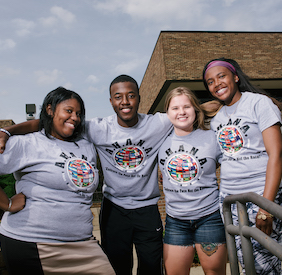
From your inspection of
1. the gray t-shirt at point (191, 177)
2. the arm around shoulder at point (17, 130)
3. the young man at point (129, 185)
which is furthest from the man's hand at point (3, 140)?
the gray t-shirt at point (191, 177)

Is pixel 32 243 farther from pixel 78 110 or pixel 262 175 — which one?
pixel 262 175

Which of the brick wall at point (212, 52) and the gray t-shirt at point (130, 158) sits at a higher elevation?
the brick wall at point (212, 52)

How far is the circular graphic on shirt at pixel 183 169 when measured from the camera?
2.01 m

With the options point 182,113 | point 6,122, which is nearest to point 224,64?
point 182,113

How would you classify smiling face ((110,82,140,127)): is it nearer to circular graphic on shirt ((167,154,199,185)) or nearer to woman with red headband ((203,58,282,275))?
circular graphic on shirt ((167,154,199,185))

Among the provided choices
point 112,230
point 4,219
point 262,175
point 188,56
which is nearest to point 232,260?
point 262,175

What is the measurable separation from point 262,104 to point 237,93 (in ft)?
0.91

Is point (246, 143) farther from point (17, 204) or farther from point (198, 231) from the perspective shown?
point (17, 204)

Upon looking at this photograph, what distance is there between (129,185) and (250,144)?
3.38 feet

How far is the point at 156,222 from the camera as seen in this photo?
2.22m

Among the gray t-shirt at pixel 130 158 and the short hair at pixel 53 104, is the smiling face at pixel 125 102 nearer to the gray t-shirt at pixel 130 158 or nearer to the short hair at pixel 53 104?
the gray t-shirt at pixel 130 158

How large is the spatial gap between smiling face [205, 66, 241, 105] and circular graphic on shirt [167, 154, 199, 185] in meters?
0.57

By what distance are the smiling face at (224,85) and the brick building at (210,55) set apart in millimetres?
8002

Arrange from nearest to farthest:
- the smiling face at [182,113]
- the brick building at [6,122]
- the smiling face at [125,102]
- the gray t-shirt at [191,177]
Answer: the gray t-shirt at [191,177] → the smiling face at [182,113] → the smiling face at [125,102] → the brick building at [6,122]
